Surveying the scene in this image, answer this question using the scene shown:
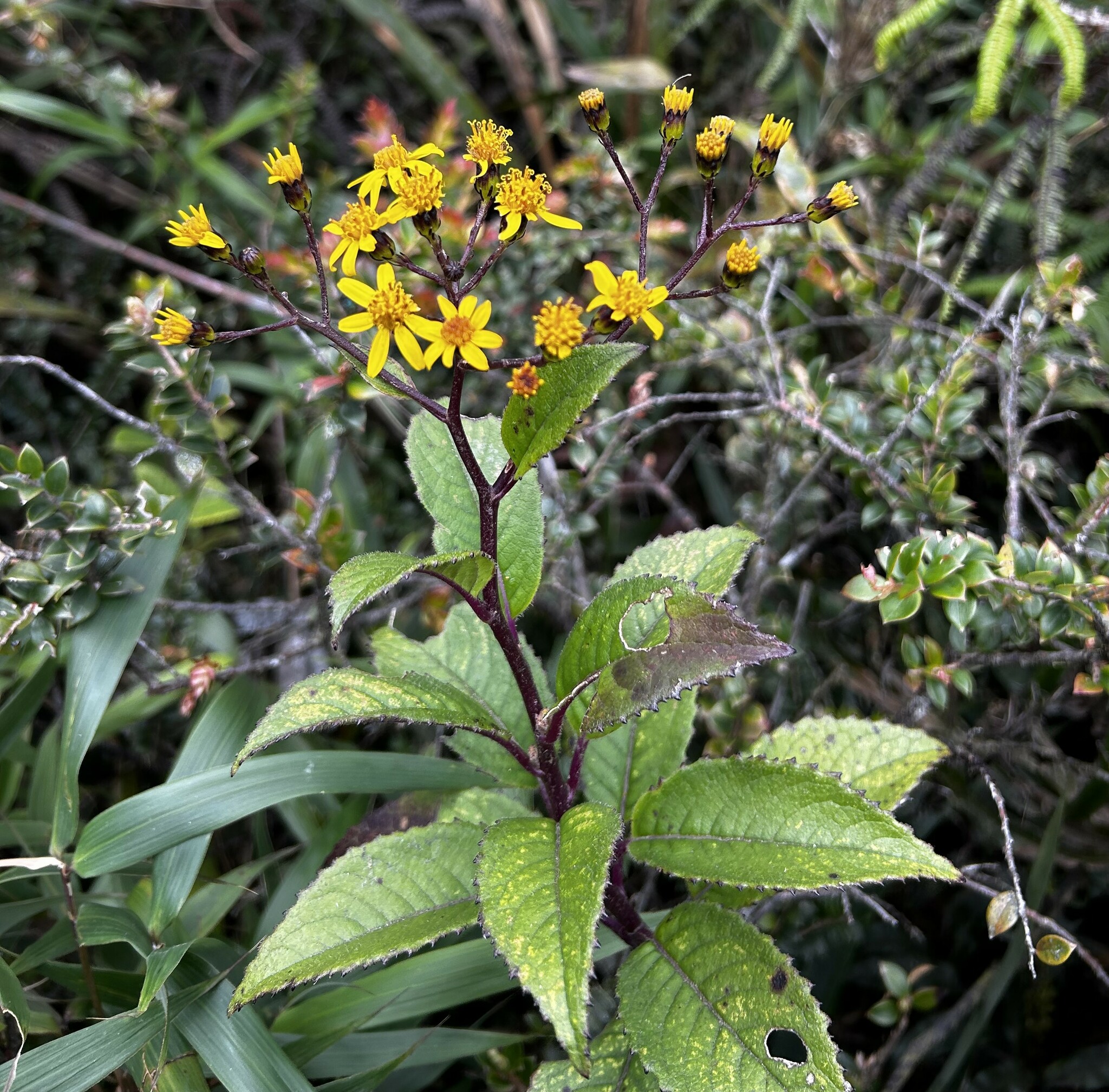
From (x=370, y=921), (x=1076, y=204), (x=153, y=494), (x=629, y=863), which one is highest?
(x=153, y=494)

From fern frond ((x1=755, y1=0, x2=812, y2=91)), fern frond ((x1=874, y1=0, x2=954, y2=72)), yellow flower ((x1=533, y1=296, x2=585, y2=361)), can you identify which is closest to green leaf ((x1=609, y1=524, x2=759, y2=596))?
yellow flower ((x1=533, y1=296, x2=585, y2=361))

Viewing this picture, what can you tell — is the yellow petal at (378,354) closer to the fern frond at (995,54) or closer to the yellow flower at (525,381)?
the yellow flower at (525,381)

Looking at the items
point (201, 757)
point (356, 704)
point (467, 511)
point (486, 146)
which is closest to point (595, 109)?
point (486, 146)

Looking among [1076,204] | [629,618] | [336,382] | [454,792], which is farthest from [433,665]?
[1076,204]

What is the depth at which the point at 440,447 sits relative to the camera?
1236mm

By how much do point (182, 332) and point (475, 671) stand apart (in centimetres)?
66

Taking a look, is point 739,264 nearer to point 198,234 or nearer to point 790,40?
point 198,234

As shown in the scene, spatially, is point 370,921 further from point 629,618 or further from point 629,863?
point 629,863

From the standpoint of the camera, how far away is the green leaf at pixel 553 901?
859 mm

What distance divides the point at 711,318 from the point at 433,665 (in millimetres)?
1361

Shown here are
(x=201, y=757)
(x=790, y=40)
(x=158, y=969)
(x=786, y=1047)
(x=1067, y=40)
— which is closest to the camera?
(x=158, y=969)

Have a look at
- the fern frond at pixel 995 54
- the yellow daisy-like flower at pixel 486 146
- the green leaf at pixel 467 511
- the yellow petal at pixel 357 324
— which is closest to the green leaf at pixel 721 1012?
the green leaf at pixel 467 511

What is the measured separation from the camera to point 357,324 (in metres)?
1.04

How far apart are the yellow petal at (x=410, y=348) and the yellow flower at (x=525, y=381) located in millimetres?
123
